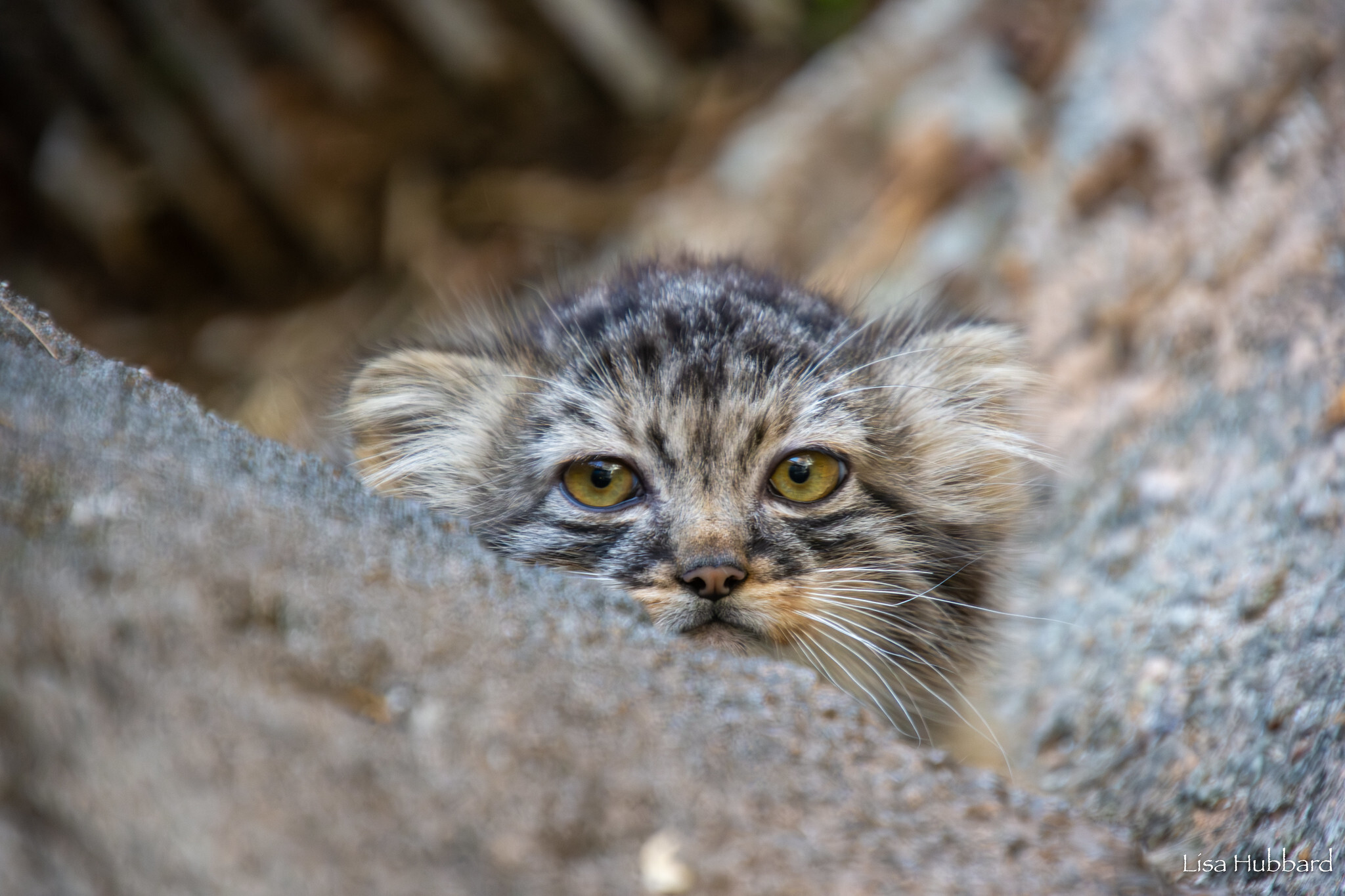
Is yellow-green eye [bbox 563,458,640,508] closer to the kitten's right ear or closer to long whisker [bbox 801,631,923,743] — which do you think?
the kitten's right ear

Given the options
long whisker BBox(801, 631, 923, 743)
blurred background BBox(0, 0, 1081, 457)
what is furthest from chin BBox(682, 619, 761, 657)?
blurred background BBox(0, 0, 1081, 457)

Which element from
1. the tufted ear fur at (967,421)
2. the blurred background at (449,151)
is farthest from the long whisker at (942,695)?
the blurred background at (449,151)

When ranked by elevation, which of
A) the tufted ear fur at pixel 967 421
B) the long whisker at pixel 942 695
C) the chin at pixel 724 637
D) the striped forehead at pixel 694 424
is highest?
the tufted ear fur at pixel 967 421

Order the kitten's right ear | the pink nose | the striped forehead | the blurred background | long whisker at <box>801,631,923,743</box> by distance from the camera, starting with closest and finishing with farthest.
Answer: the pink nose → long whisker at <box>801,631,923,743</box> → the striped forehead → the kitten's right ear → the blurred background

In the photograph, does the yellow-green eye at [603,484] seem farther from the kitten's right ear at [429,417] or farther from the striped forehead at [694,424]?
the kitten's right ear at [429,417]

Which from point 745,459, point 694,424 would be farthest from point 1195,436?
point 694,424

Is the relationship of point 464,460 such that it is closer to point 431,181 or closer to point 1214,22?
point 1214,22
